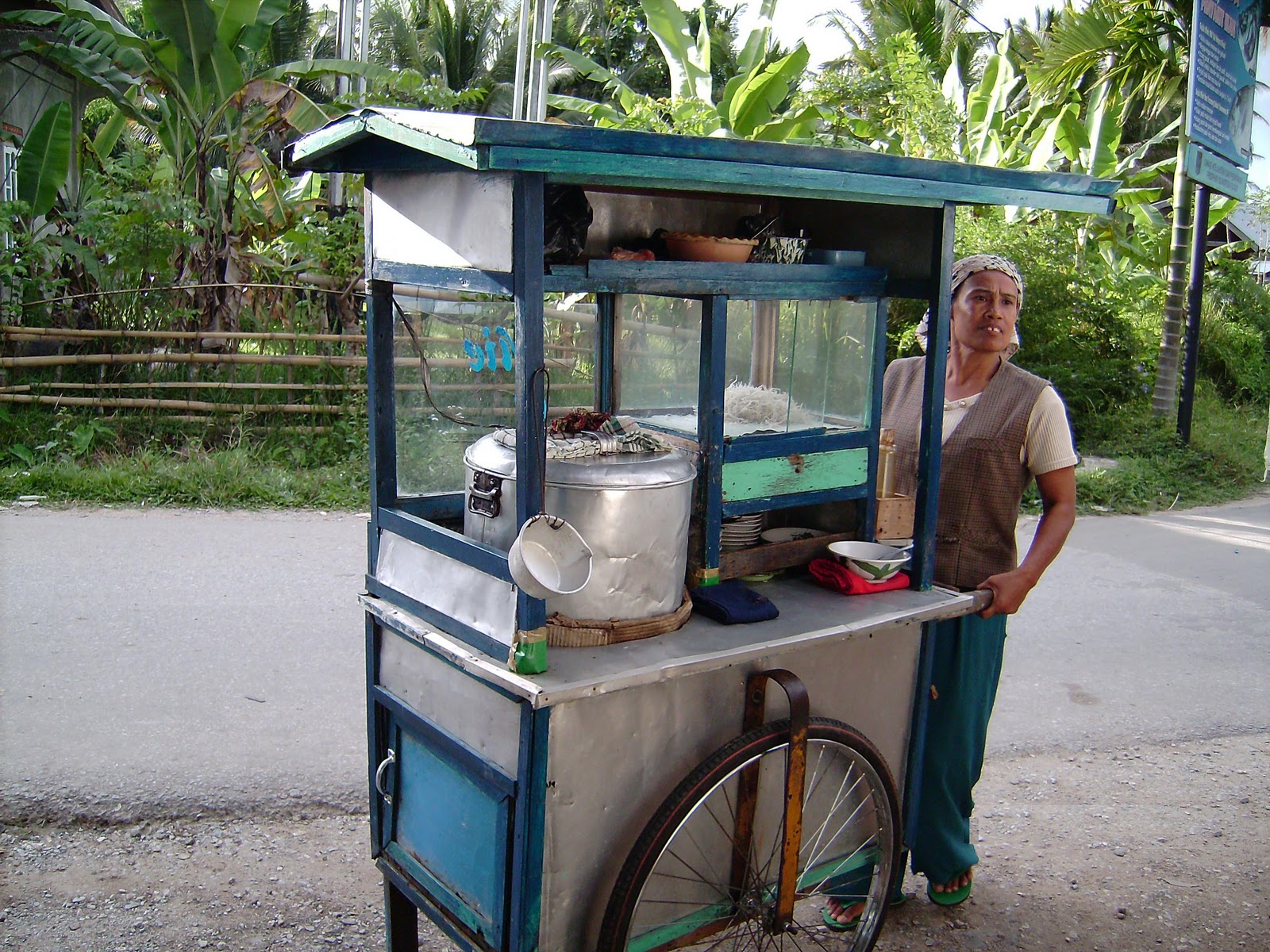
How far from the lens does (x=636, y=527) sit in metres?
2.12

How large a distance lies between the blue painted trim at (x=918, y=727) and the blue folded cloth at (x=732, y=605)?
0.44 m

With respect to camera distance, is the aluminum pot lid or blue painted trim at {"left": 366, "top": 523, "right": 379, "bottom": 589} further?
blue painted trim at {"left": 366, "top": 523, "right": 379, "bottom": 589}

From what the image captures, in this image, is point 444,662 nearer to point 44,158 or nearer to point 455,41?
point 44,158

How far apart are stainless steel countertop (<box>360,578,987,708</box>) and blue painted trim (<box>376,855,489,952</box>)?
1.84 feet

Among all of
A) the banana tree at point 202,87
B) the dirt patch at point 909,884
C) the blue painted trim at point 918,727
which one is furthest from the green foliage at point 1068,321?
the blue painted trim at point 918,727

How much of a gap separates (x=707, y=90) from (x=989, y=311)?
609cm

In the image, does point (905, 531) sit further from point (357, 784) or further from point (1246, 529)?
point (1246, 529)

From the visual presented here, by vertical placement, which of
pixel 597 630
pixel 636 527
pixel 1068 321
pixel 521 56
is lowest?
pixel 597 630

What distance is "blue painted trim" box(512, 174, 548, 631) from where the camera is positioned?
1.88 meters

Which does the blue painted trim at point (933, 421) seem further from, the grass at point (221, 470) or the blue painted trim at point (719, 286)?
the grass at point (221, 470)

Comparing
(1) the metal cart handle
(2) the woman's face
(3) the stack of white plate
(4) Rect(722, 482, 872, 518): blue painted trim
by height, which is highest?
(2) the woman's face

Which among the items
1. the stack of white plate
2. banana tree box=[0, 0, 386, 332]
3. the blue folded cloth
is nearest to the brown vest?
the stack of white plate

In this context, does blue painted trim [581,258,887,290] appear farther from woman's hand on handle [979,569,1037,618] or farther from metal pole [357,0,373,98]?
metal pole [357,0,373,98]

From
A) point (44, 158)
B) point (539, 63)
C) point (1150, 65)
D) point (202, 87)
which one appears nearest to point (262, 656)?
point (202, 87)
